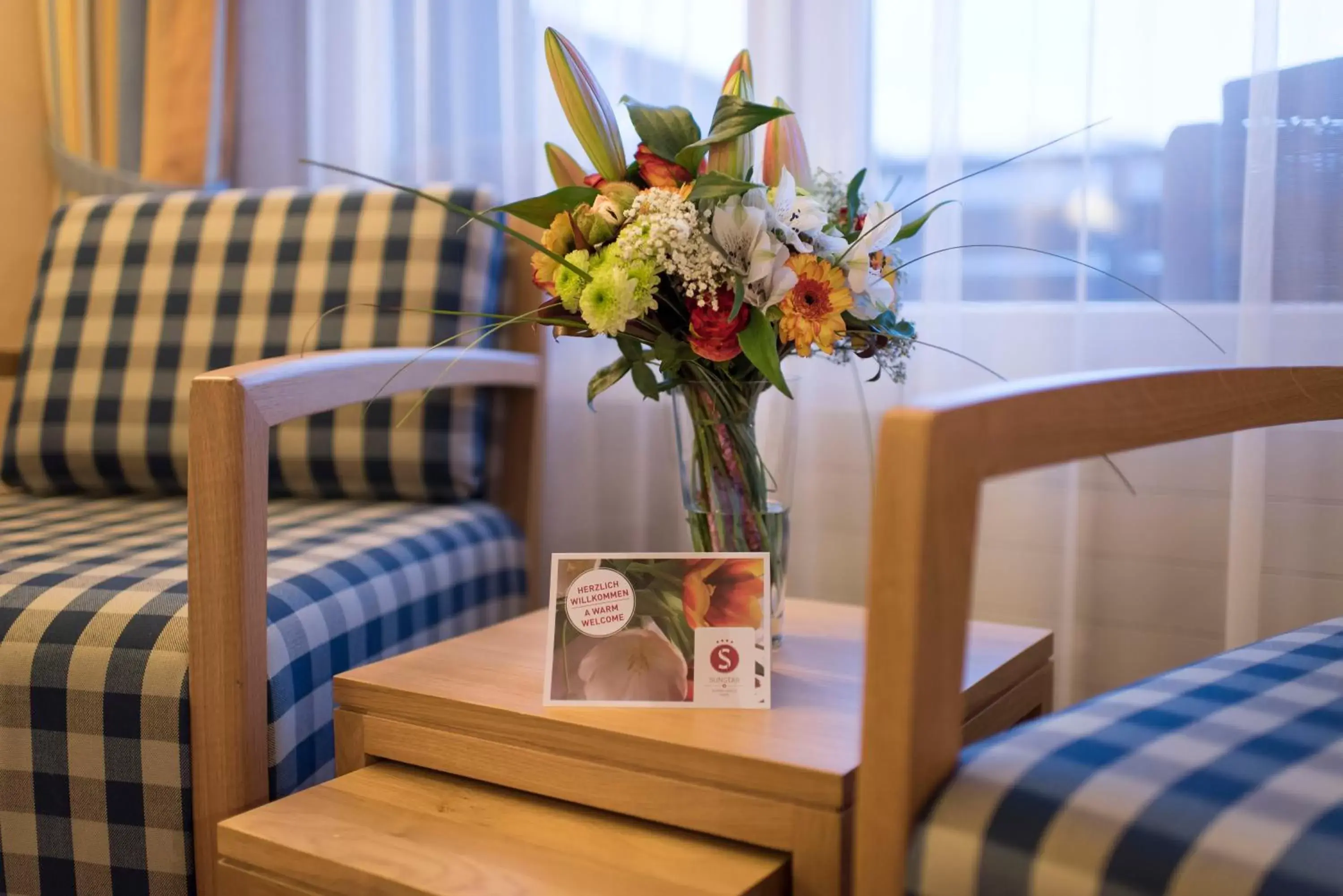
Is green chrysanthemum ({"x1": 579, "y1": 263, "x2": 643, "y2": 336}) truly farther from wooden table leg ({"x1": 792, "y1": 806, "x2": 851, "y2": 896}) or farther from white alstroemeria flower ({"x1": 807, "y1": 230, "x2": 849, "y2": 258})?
wooden table leg ({"x1": 792, "y1": 806, "x2": 851, "y2": 896})

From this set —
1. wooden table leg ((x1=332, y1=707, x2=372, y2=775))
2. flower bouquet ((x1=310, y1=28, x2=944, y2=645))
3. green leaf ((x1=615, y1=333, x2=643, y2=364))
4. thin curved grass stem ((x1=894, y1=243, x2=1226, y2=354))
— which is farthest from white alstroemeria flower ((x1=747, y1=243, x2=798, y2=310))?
wooden table leg ((x1=332, y1=707, x2=372, y2=775))

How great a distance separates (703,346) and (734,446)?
11 centimetres

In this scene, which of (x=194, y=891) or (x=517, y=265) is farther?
(x=517, y=265)

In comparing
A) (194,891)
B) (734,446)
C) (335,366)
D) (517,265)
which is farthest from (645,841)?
(517,265)

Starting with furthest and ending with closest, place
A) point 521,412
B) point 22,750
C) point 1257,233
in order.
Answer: point 521,412 < point 1257,233 < point 22,750

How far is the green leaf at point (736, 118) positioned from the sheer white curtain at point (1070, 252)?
53 cm

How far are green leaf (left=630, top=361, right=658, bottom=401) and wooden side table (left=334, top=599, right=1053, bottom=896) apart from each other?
0.24 meters

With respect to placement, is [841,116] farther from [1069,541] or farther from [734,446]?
[734,446]

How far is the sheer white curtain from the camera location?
3.99 feet

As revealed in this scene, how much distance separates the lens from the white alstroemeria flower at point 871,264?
0.85 m

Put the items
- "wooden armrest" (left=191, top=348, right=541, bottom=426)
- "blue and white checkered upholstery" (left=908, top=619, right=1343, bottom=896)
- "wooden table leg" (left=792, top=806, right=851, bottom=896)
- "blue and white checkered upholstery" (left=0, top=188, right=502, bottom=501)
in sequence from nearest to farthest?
1. "blue and white checkered upholstery" (left=908, top=619, right=1343, bottom=896)
2. "wooden table leg" (left=792, top=806, right=851, bottom=896)
3. "wooden armrest" (left=191, top=348, right=541, bottom=426)
4. "blue and white checkered upholstery" (left=0, top=188, right=502, bottom=501)

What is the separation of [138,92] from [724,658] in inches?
61.4

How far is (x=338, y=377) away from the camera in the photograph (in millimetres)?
1057

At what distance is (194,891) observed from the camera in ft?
3.05
